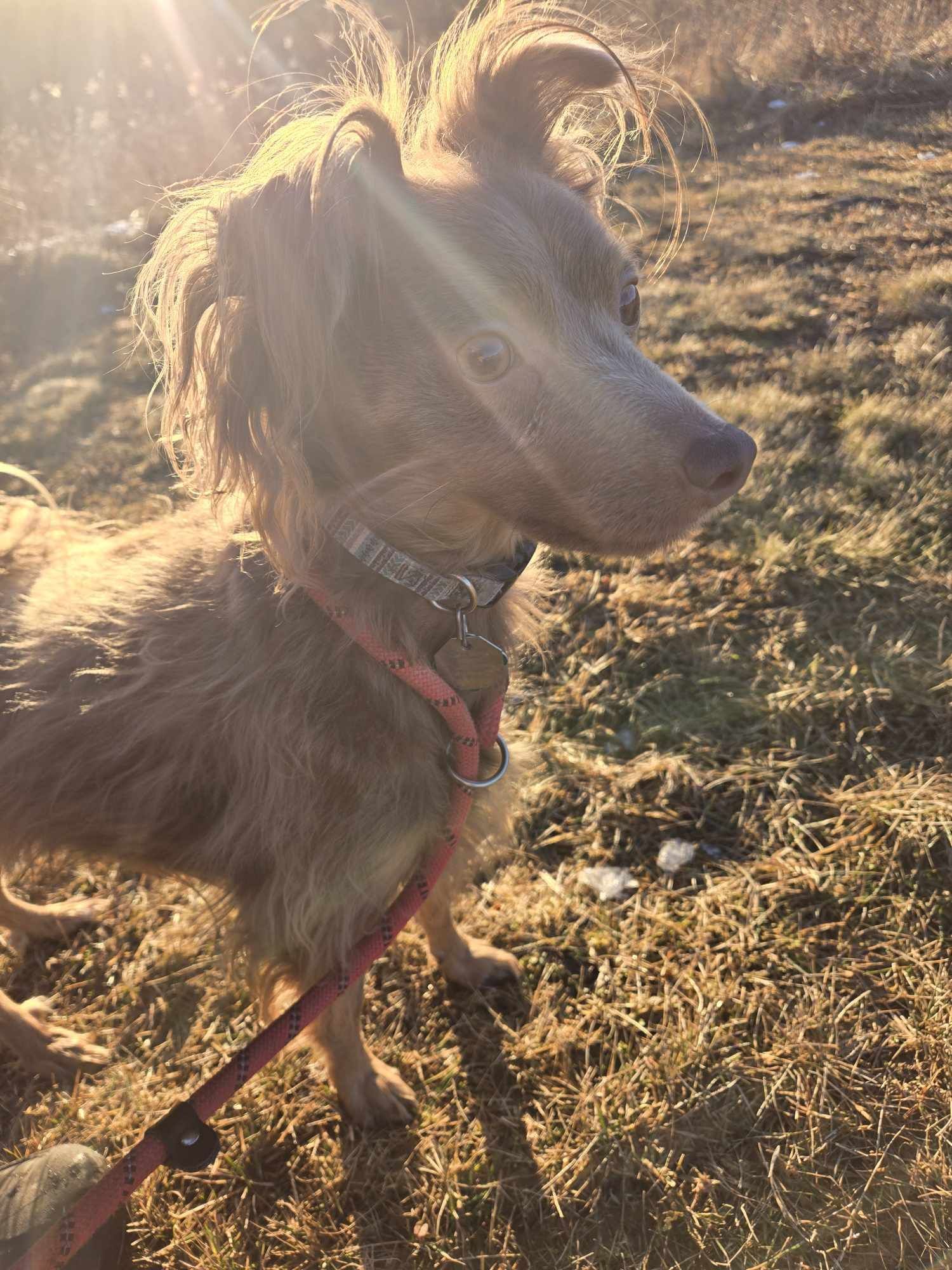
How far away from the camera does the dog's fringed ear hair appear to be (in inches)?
79.0

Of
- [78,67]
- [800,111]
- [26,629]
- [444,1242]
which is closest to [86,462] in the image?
[26,629]

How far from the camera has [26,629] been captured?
226cm

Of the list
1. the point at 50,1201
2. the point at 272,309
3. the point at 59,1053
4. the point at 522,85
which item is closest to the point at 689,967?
the point at 50,1201

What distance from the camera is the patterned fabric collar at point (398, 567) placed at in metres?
1.81

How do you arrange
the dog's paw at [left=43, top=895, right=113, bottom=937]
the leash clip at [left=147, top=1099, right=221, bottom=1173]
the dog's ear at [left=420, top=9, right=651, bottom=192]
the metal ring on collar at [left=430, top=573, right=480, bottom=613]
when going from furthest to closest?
the dog's paw at [left=43, top=895, right=113, bottom=937]
the dog's ear at [left=420, top=9, right=651, bottom=192]
the metal ring on collar at [left=430, top=573, right=480, bottom=613]
the leash clip at [left=147, top=1099, right=221, bottom=1173]

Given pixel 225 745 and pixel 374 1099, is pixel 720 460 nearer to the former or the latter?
pixel 225 745

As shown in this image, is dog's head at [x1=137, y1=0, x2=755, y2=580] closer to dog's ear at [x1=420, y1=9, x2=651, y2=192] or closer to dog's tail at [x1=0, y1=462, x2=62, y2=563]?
dog's ear at [x1=420, y1=9, x2=651, y2=192]

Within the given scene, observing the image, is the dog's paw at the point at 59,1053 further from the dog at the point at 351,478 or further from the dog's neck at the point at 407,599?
the dog's neck at the point at 407,599

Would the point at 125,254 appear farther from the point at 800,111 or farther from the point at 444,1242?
the point at 444,1242

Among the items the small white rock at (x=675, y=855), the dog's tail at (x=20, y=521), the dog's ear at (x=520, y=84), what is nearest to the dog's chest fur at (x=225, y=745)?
the dog's tail at (x=20, y=521)

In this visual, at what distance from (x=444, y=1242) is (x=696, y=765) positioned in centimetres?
168

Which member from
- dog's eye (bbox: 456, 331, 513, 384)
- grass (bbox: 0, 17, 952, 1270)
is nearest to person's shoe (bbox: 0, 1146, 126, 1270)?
grass (bbox: 0, 17, 952, 1270)

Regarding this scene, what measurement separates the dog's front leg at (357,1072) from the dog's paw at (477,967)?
34 cm

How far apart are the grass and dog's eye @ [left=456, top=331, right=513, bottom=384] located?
5.69ft
